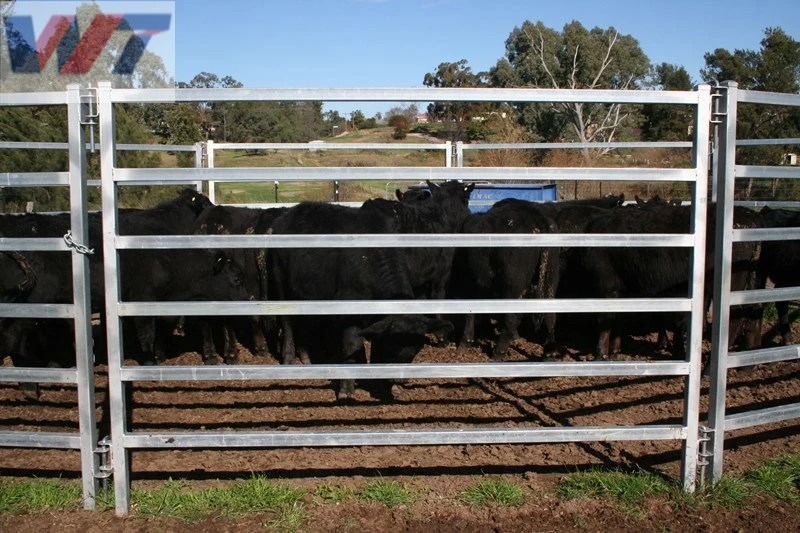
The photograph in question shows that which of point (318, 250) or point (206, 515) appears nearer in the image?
point (206, 515)

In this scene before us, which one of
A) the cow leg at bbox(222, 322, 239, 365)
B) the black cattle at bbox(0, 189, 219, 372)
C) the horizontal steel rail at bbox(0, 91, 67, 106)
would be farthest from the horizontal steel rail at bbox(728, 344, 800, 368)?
the cow leg at bbox(222, 322, 239, 365)

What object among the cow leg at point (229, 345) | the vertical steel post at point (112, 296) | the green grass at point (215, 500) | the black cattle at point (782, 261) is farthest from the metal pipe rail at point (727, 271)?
the cow leg at point (229, 345)

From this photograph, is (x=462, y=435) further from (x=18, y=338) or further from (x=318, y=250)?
(x=18, y=338)

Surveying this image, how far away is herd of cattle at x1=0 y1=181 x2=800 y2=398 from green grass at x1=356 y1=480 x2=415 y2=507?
81.5 inches

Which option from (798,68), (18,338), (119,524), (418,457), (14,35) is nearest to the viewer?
(119,524)

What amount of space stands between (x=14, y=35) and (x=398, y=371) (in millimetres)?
20539

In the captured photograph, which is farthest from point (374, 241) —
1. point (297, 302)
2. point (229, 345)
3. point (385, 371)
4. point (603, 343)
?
point (229, 345)

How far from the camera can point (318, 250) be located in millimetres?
7316

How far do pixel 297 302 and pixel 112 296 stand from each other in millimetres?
971

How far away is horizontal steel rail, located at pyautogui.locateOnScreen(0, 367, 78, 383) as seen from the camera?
3.82m

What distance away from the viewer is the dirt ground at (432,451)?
12.5ft

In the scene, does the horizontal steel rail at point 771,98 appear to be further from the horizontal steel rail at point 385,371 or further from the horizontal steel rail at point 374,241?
Result: the horizontal steel rail at point 385,371

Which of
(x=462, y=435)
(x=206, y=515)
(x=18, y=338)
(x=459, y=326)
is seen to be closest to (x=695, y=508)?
(x=462, y=435)

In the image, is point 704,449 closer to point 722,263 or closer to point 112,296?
point 722,263
